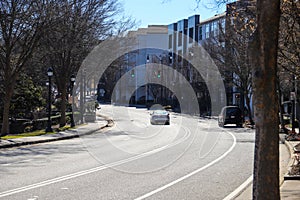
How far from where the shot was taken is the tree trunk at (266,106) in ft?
24.0

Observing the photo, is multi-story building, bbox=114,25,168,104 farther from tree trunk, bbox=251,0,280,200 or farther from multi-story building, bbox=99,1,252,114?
tree trunk, bbox=251,0,280,200

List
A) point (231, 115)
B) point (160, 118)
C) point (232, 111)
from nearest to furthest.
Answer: point (232, 111) < point (231, 115) < point (160, 118)

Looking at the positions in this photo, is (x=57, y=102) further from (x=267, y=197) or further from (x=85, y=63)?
(x=267, y=197)

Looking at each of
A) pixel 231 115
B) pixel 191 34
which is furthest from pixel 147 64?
pixel 231 115

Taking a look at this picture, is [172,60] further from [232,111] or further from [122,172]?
[122,172]

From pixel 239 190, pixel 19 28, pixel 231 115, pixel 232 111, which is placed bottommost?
pixel 239 190

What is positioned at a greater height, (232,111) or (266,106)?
(266,106)

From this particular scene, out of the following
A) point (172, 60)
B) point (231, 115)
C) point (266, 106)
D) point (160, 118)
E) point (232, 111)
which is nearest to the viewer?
point (266, 106)

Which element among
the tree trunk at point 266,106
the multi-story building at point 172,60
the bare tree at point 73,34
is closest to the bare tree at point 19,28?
the bare tree at point 73,34

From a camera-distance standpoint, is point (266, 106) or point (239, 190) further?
point (239, 190)

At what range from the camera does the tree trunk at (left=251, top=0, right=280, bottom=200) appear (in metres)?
7.31

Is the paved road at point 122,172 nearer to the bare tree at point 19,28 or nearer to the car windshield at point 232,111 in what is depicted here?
the bare tree at point 19,28

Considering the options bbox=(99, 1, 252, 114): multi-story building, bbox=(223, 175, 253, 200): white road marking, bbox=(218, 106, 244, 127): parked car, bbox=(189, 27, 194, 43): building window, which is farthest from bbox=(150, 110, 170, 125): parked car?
bbox=(189, 27, 194, 43): building window

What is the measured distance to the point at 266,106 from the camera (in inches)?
289
